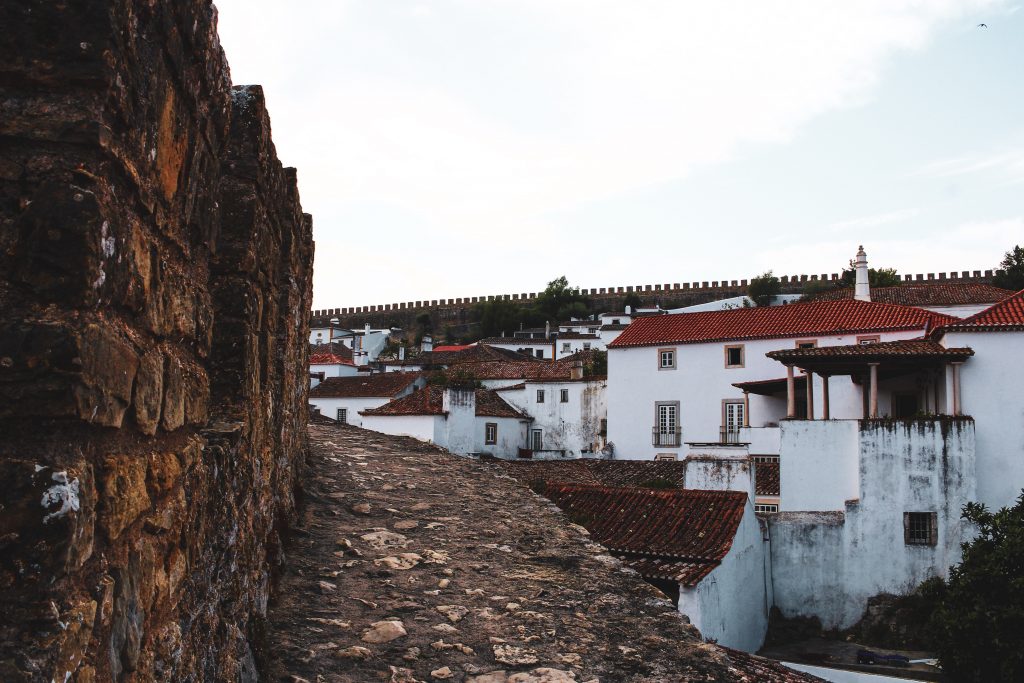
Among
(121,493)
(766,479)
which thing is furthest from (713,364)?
(121,493)

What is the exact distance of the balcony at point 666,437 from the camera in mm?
32781

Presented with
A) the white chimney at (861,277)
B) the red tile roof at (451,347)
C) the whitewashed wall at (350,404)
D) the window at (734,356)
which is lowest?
the whitewashed wall at (350,404)

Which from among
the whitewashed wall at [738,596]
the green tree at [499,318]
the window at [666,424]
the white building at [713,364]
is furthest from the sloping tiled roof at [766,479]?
the green tree at [499,318]

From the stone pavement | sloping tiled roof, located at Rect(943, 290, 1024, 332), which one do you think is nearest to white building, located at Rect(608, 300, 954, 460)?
sloping tiled roof, located at Rect(943, 290, 1024, 332)

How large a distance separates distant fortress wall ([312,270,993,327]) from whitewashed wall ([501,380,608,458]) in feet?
90.5

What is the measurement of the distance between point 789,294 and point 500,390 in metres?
29.6

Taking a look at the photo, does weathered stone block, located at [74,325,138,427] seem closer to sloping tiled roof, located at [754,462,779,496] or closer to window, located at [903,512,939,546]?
window, located at [903,512,939,546]

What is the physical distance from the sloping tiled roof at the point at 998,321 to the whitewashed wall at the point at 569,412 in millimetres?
18640

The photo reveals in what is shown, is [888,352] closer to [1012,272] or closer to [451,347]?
[1012,272]

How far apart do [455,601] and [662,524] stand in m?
12.1

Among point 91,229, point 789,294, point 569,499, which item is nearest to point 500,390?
point 569,499

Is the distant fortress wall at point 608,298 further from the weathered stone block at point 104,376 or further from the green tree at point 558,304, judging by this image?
the weathered stone block at point 104,376

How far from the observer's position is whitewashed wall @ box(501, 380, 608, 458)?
38344mm

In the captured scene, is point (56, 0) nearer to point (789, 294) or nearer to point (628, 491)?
point (628, 491)
